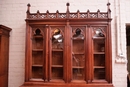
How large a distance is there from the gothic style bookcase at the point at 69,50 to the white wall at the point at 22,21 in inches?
17.8

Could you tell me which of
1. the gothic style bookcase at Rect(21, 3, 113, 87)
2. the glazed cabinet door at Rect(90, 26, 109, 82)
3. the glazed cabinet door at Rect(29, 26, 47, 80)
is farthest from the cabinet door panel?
the glazed cabinet door at Rect(29, 26, 47, 80)

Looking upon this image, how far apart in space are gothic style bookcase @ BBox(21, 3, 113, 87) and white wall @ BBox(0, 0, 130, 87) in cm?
45

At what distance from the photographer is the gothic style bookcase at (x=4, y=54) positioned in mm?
2561

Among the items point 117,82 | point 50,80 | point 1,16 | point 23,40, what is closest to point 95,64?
point 117,82

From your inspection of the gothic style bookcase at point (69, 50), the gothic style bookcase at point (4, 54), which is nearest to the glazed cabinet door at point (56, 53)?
the gothic style bookcase at point (69, 50)

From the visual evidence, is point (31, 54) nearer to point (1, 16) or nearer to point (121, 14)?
point (1, 16)

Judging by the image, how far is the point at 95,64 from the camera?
2.51 meters

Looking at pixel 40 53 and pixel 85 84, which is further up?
pixel 40 53

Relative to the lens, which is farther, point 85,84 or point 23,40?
point 23,40

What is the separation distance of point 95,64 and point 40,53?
3.41ft

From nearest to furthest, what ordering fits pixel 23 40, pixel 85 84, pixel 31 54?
pixel 85 84, pixel 31 54, pixel 23 40

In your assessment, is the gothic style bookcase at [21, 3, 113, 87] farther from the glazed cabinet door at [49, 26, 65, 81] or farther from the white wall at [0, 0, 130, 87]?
the white wall at [0, 0, 130, 87]

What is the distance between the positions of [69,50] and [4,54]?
129cm

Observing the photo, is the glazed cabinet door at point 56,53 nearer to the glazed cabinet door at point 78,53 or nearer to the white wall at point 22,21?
the glazed cabinet door at point 78,53
